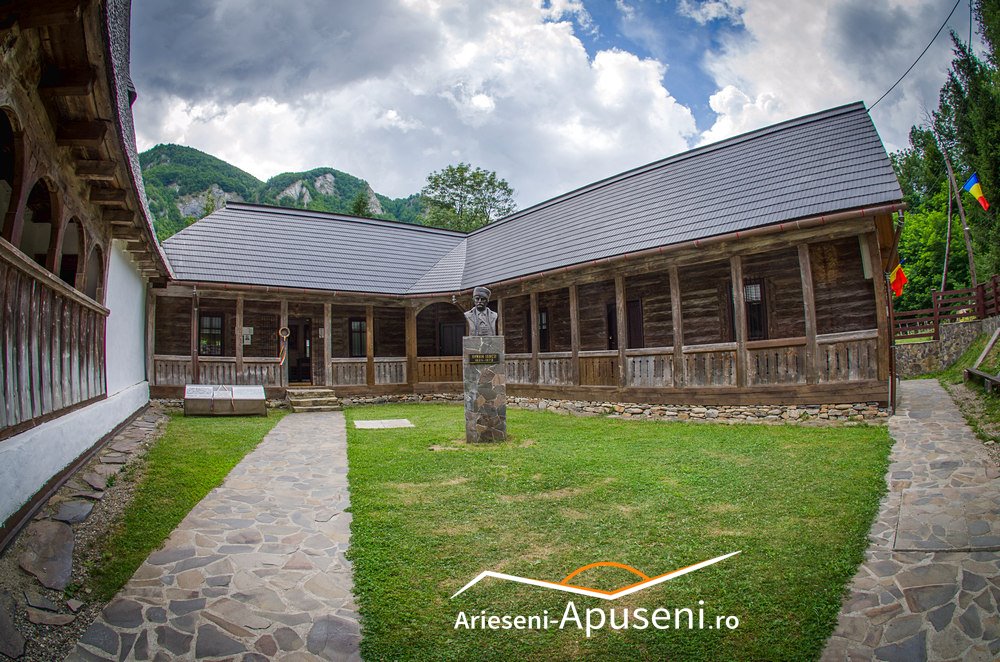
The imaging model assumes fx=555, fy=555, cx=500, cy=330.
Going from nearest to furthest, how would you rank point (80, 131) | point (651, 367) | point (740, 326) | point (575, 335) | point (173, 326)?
1. point (80, 131)
2. point (740, 326)
3. point (651, 367)
4. point (575, 335)
5. point (173, 326)

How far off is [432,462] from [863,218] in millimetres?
8826

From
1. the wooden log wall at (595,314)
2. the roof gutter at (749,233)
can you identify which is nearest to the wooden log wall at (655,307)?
the wooden log wall at (595,314)

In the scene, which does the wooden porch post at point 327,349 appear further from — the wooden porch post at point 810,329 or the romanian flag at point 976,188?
the romanian flag at point 976,188

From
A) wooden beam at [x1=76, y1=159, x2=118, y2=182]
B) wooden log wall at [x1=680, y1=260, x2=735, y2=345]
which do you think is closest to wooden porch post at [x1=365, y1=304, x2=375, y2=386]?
wooden log wall at [x1=680, y1=260, x2=735, y2=345]

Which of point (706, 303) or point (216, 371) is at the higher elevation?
point (706, 303)

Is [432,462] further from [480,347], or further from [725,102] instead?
[725,102]

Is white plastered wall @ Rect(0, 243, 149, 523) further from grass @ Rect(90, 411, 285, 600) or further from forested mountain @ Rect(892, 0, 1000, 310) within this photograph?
forested mountain @ Rect(892, 0, 1000, 310)

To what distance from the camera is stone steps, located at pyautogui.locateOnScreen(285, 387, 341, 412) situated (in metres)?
15.6

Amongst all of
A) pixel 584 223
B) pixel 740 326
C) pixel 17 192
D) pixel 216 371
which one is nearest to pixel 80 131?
pixel 17 192

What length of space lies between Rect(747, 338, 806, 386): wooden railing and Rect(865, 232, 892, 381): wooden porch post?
124 cm

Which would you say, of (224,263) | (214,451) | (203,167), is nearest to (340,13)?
(224,263)

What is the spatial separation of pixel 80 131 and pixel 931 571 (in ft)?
27.1

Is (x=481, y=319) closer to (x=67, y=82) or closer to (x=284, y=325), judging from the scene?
(x=67, y=82)

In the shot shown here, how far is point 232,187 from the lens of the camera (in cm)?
7150
